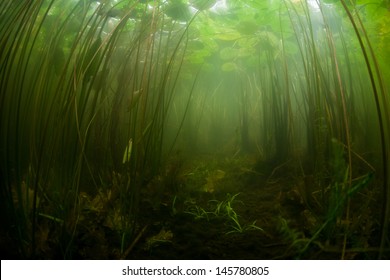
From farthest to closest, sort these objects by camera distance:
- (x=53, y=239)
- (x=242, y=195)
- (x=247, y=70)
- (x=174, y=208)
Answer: (x=247, y=70), (x=242, y=195), (x=174, y=208), (x=53, y=239)

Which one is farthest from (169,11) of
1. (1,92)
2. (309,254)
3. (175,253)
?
(309,254)

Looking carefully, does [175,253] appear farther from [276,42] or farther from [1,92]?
[276,42]

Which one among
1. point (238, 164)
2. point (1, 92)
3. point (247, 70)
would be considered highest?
point (247, 70)

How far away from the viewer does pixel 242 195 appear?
1529 millimetres

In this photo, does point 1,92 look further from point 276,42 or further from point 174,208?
point 276,42

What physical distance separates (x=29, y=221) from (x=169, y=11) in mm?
1176

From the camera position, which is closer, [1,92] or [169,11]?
[1,92]

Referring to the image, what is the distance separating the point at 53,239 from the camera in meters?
0.98
